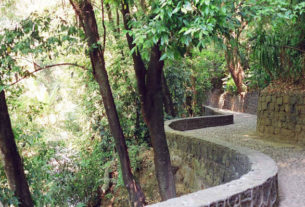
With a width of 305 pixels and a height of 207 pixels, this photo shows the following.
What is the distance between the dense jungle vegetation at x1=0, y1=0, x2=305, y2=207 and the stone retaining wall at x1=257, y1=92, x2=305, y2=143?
63 cm

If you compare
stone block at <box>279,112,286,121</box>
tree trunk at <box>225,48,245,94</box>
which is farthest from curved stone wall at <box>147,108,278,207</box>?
tree trunk at <box>225,48,245,94</box>

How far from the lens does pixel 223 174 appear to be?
21.5 ft

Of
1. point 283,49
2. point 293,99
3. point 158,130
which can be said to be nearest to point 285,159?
point 293,99

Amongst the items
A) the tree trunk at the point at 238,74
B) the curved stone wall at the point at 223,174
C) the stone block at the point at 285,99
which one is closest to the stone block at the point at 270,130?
the stone block at the point at 285,99

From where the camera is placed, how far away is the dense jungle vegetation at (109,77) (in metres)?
4.94

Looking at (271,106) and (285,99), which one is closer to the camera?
(285,99)

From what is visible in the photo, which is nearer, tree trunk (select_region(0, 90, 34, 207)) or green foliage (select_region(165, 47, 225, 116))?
tree trunk (select_region(0, 90, 34, 207))

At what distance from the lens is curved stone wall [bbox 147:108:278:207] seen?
3344mm

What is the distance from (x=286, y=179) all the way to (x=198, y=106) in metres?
18.0

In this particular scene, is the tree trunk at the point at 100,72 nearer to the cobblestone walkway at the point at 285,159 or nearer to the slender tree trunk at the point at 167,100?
the cobblestone walkway at the point at 285,159

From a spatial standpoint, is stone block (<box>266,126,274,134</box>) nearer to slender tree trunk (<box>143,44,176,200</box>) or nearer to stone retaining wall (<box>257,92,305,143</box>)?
stone retaining wall (<box>257,92,305,143</box>)

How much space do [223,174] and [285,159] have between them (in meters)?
1.72

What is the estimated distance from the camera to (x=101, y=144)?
11797 millimetres

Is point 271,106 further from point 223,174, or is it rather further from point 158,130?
point 158,130
